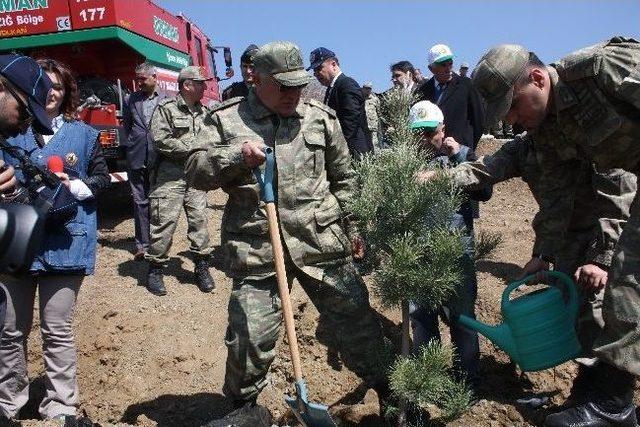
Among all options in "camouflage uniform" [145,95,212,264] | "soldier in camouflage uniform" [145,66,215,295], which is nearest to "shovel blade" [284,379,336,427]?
"soldier in camouflage uniform" [145,66,215,295]

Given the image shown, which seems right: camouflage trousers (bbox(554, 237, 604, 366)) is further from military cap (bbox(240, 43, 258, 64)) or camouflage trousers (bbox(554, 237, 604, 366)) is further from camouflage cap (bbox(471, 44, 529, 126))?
military cap (bbox(240, 43, 258, 64))

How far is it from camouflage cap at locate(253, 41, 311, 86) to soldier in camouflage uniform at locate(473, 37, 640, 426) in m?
0.87

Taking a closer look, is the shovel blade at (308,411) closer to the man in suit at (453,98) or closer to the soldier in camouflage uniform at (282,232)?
the soldier in camouflage uniform at (282,232)

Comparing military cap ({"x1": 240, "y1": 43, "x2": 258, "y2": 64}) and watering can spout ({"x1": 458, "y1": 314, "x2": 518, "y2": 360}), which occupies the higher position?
military cap ({"x1": 240, "y1": 43, "x2": 258, "y2": 64})

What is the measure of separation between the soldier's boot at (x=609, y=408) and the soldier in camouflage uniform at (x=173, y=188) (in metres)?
3.57

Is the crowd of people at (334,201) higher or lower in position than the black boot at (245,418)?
higher

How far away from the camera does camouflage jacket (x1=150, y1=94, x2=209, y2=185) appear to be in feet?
17.4

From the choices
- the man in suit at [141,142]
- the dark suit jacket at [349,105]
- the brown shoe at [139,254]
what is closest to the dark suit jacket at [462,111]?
the dark suit jacket at [349,105]

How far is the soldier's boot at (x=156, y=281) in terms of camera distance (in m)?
→ 5.37

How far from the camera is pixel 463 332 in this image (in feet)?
11.5

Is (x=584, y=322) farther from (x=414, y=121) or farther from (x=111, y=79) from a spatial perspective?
(x=111, y=79)

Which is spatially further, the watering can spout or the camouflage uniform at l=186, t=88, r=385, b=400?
the camouflage uniform at l=186, t=88, r=385, b=400

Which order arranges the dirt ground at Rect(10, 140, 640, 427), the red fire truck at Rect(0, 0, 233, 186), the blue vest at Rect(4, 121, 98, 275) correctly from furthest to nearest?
the red fire truck at Rect(0, 0, 233, 186)
the dirt ground at Rect(10, 140, 640, 427)
the blue vest at Rect(4, 121, 98, 275)

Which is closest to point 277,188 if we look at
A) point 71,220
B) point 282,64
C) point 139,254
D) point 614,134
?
point 282,64
